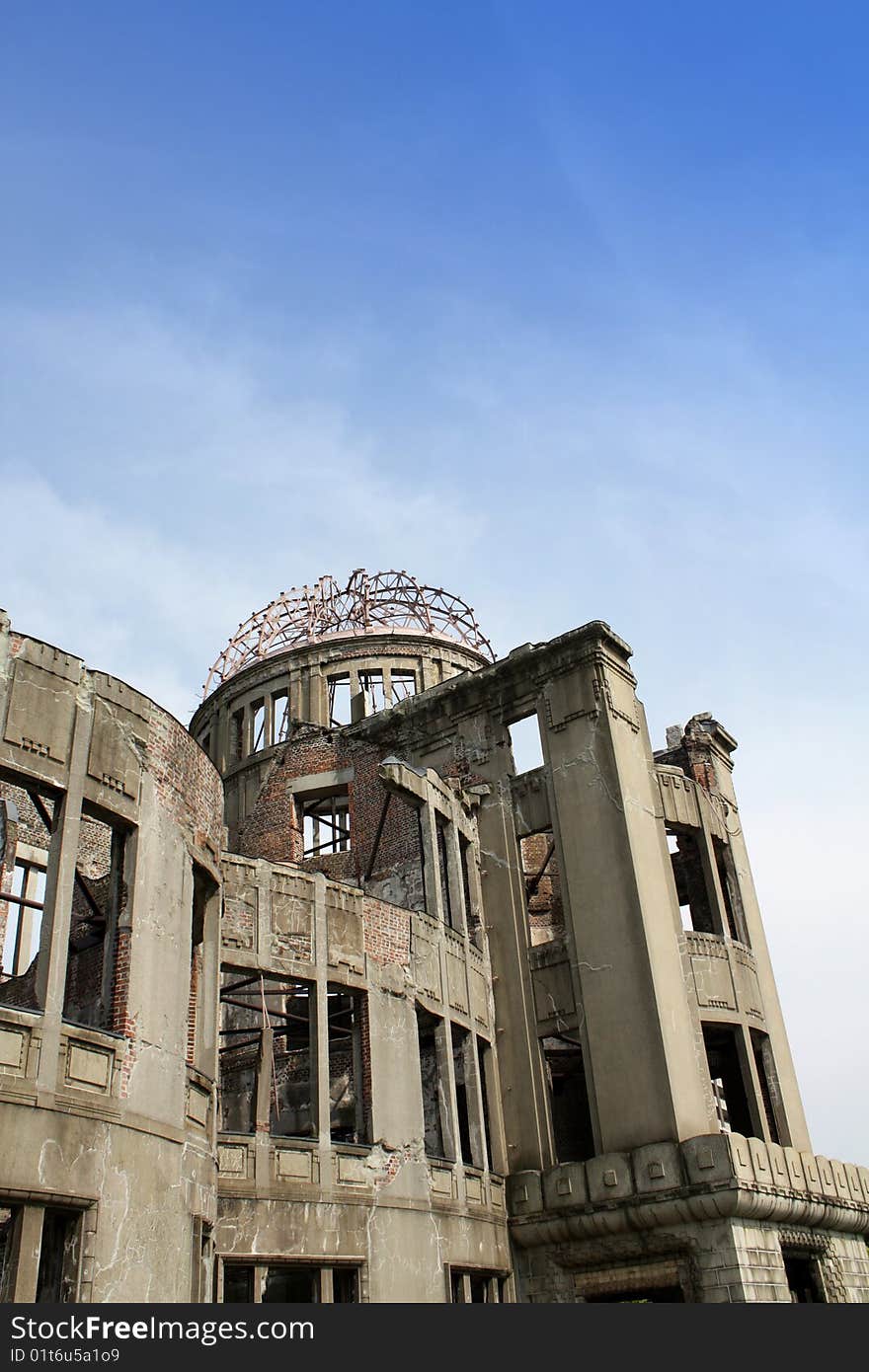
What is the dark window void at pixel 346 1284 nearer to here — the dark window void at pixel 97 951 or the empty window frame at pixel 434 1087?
the empty window frame at pixel 434 1087

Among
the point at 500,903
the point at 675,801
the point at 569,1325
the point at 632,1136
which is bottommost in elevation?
the point at 569,1325

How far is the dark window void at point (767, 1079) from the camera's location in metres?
22.2

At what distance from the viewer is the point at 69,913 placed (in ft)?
37.6

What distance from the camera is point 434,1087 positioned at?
1892 cm

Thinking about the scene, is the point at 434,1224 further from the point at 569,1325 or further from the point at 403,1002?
the point at 569,1325

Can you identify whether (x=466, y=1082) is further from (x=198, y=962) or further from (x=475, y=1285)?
(x=198, y=962)

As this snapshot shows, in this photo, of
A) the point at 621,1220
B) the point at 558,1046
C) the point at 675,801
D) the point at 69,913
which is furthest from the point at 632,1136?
the point at 69,913

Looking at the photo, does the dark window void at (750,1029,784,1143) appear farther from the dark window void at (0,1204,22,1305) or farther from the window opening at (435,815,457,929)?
the dark window void at (0,1204,22,1305)

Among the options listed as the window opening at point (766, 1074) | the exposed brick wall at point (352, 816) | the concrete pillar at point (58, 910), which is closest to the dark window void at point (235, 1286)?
the exposed brick wall at point (352, 816)

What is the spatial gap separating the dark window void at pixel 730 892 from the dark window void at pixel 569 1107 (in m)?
4.19

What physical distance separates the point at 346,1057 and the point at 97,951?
7.64 m

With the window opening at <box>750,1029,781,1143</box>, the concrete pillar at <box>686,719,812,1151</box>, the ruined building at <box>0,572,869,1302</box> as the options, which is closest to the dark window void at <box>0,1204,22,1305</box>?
the ruined building at <box>0,572,869,1302</box>

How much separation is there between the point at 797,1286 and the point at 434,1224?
726cm

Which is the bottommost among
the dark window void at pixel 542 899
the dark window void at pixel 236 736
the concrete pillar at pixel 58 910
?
the concrete pillar at pixel 58 910
